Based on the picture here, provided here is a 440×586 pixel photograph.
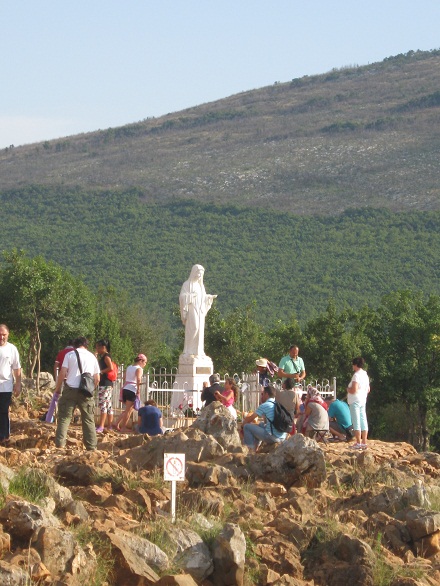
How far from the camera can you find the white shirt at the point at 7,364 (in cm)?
1586

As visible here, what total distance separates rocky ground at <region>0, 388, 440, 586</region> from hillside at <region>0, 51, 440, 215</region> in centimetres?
10431

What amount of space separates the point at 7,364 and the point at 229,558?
18.3 feet

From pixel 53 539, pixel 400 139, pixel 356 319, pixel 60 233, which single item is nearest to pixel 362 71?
pixel 400 139

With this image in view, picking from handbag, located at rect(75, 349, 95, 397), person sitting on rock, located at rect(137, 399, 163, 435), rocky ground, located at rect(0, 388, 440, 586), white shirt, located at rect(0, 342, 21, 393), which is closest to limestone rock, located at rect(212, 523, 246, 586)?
rocky ground, located at rect(0, 388, 440, 586)

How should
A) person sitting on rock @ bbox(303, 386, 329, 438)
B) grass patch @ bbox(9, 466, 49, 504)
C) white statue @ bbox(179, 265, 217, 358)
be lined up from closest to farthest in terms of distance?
1. grass patch @ bbox(9, 466, 49, 504)
2. person sitting on rock @ bbox(303, 386, 329, 438)
3. white statue @ bbox(179, 265, 217, 358)

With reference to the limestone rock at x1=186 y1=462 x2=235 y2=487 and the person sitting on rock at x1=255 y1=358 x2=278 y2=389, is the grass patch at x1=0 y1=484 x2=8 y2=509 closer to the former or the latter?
the limestone rock at x1=186 y1=462 x2=235 y2=487

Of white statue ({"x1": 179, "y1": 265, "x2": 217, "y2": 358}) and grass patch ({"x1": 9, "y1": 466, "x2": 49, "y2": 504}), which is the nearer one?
grass patch ({"x1": 9, "y1": 466, "x2": 49, "y2": 504})

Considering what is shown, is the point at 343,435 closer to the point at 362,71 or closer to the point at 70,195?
the point at 70,195

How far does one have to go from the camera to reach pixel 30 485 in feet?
39.5

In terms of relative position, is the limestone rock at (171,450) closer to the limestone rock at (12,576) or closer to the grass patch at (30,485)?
the grass patch at (30,485)

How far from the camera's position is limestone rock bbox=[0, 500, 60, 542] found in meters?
10.5

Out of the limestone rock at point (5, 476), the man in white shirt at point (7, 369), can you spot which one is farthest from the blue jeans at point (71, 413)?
the limestone rock at point (5, 476)

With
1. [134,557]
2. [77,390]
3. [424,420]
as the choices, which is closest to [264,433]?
[77,390]

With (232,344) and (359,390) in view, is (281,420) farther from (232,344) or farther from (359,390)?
(232,344)
